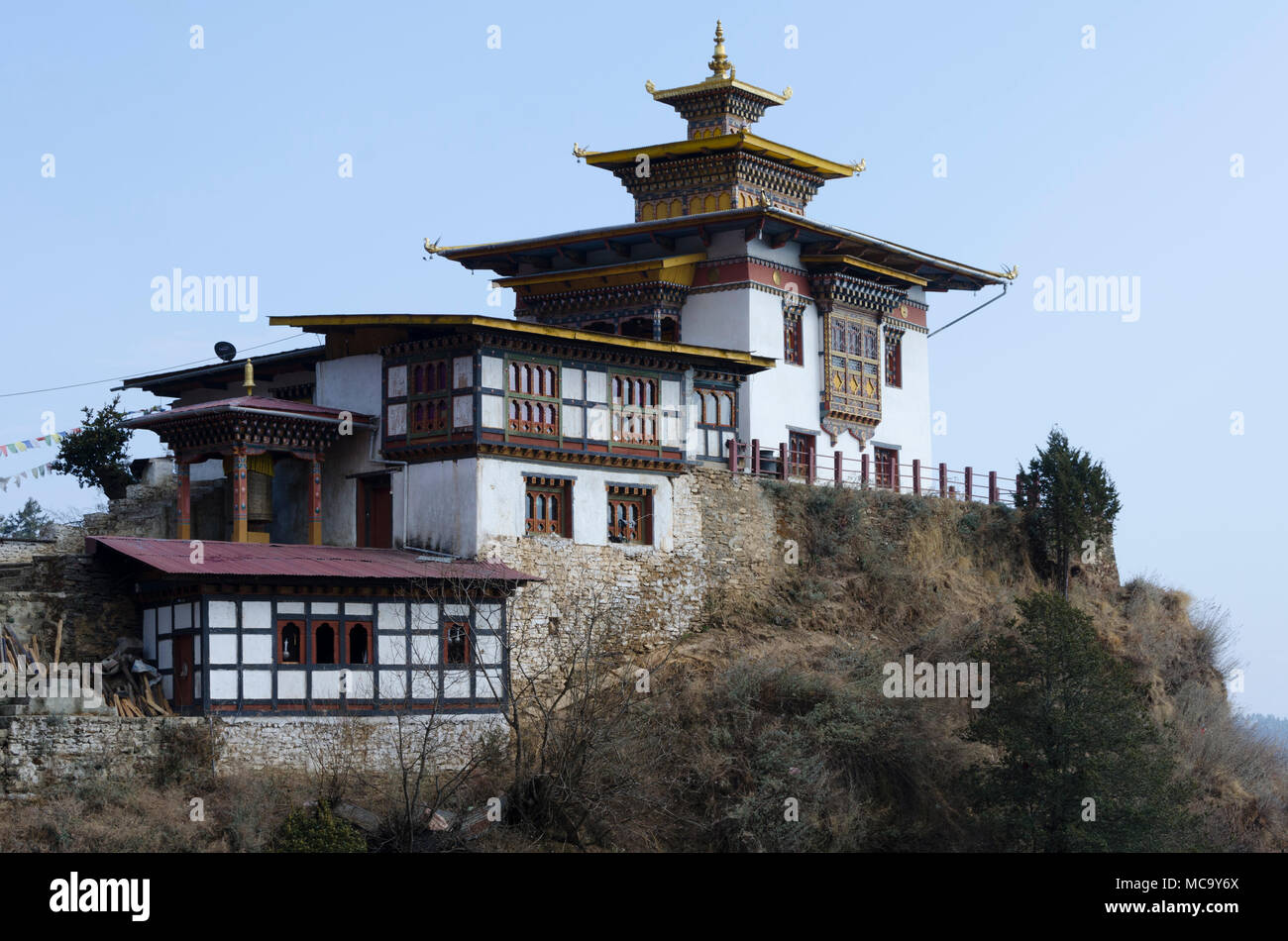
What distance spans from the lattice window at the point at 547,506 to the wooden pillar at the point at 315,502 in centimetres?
519

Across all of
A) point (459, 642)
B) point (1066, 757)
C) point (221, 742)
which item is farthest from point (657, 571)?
point (221, 742)

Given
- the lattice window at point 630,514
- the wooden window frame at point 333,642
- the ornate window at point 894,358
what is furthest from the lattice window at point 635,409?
the ornate window at point 894,358

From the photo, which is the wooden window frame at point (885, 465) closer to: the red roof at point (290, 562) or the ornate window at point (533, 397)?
the ornate window at point (533, 397)

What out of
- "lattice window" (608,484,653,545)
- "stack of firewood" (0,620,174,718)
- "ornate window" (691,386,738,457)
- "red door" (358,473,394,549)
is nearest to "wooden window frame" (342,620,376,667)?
"stack of firewood" (0,620,174,718)

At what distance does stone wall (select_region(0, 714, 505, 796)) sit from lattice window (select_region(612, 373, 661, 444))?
350 inches

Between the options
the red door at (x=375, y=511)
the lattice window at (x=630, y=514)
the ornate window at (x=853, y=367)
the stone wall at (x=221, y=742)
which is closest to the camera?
the stone wall at (x=221, y=742)

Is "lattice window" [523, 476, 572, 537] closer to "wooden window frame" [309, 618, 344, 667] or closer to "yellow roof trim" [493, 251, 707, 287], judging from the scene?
"wooden window frame" [309, 618, 344, 667]

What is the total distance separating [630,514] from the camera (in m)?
48.9

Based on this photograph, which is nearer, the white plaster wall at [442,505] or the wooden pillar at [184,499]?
the white plaster wall at [442,505]

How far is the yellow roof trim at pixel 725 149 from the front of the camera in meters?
59.8

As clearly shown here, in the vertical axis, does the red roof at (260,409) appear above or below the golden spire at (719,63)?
below

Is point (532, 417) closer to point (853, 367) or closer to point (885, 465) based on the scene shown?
point (853, 367)

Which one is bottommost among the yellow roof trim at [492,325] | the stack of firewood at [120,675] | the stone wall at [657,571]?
the stack of firewood at [120,675]
